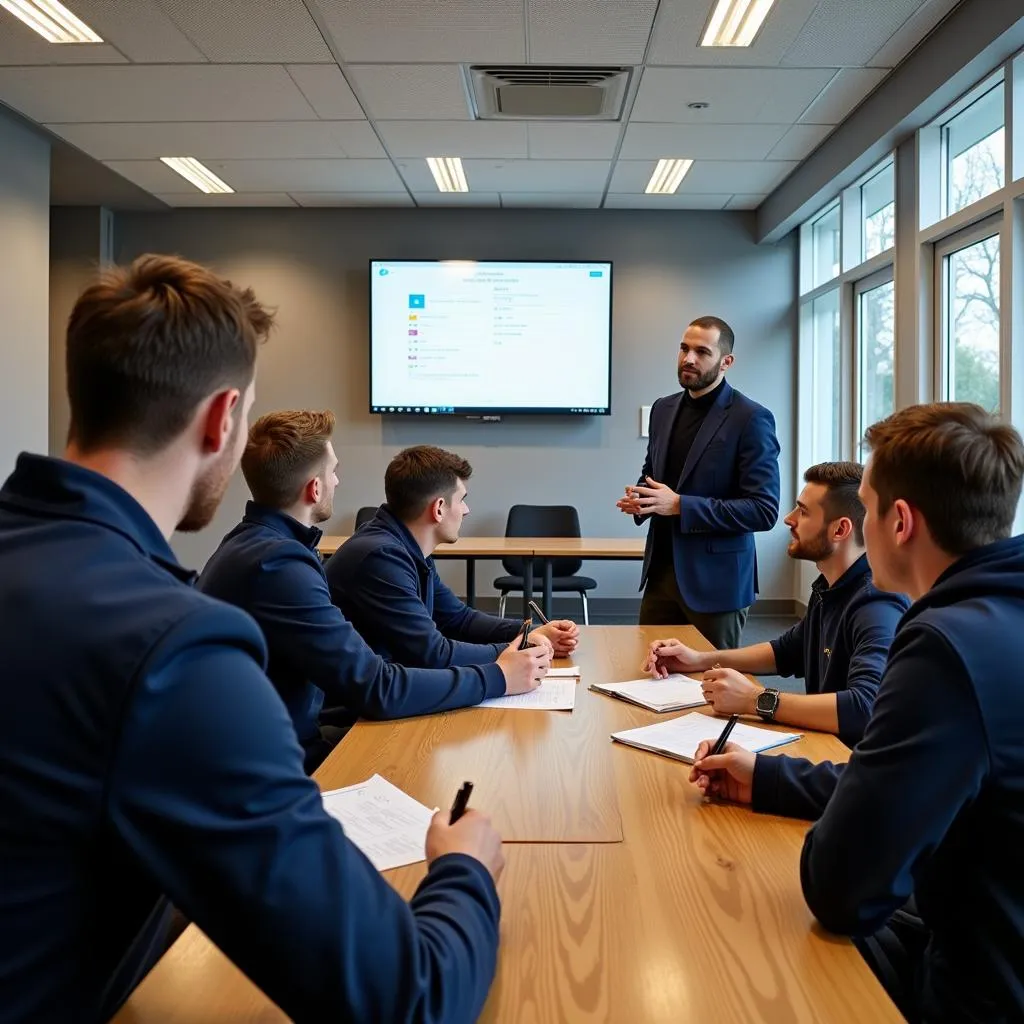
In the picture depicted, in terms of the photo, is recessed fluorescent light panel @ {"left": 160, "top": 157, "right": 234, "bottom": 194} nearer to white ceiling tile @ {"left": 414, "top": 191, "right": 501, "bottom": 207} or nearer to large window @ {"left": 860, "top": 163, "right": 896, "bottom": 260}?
white ceiling tile @ {"left": 414, "top": 191, "right": 501, "bottom": 207}

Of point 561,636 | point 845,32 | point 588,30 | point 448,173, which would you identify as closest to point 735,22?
point 845,32

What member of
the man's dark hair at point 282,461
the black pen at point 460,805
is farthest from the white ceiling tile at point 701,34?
the black pen at point 460,805

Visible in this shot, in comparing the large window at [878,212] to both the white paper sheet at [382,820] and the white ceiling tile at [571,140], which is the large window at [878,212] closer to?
the white ceiling tile at [571,140]

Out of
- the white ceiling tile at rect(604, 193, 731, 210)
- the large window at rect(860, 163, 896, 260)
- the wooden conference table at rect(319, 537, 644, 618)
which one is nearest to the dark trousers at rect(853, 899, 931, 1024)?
the wooden conference table at rect(319, 537, 644, 618)

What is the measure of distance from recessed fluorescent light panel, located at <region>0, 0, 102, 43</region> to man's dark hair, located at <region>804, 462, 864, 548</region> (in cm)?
343

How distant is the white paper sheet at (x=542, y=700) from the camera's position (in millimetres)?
1860

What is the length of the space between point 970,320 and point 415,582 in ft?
10.5

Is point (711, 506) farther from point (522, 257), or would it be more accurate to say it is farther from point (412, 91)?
point (522, 257)

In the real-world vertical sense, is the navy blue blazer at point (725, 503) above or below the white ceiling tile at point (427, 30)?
below

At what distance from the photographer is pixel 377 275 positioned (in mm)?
6340

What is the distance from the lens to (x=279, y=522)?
1929 mm

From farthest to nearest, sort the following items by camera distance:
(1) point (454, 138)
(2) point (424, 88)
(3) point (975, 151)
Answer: (1) point (454, 138), (2) point (424, 88), (3) point (975, 151)

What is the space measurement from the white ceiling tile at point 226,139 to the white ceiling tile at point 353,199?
812 mm

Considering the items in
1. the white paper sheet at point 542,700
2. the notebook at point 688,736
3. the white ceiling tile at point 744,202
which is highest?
the white ceiling tile at point 744,202
